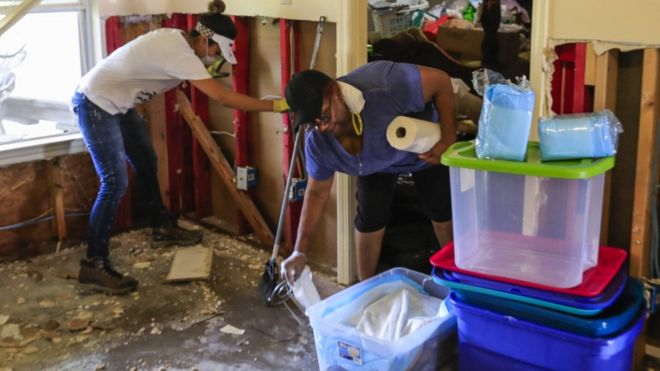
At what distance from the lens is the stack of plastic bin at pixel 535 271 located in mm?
2117

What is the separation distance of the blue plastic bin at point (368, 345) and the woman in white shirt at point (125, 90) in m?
1.03

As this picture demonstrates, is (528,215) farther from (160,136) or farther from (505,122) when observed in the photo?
(160,136)

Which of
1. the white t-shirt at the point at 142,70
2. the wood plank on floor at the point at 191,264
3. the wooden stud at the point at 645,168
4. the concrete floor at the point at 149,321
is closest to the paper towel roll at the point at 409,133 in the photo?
the wooden stud at the point at 645,168

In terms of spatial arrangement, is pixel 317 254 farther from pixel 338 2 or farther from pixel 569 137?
pixel 569 137

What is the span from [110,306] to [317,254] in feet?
3.40

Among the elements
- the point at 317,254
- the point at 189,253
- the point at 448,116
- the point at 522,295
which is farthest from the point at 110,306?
the point at 522,295

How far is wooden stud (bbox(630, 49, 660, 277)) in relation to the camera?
7.89 feet

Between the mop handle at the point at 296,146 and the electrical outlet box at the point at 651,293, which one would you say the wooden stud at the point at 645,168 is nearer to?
the electrical outlet box at the point at 651,293

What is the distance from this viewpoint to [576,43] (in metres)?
2.52

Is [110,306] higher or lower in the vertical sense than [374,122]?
lower

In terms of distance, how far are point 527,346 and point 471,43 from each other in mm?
2698

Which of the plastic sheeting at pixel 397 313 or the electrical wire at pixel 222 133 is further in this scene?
the electrical wire at pixel 222 133

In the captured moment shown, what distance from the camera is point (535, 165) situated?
2.11 m

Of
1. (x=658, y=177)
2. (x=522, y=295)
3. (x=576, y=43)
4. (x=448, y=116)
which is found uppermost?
(x=576, y=43)
